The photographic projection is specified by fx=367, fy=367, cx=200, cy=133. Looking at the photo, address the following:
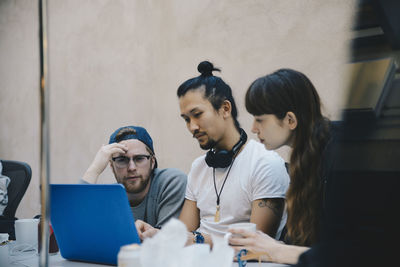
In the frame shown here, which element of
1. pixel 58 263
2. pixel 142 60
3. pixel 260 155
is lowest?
pixel 58 263

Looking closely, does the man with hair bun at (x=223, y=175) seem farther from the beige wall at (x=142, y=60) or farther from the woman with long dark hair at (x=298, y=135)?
the beige wall at (x=142, y=60)

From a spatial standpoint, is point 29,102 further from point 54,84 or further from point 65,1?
point 65,1

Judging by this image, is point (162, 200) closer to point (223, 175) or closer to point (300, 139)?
point (223, 175)

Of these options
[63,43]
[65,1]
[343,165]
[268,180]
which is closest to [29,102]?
[63,43]

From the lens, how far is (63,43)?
3.91 m

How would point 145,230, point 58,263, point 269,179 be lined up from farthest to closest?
point 269,179 → point 145,230 → point 58,263

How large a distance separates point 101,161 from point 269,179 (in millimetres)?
912

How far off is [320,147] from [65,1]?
11.4 ft

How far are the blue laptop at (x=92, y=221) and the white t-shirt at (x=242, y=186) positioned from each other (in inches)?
28.2

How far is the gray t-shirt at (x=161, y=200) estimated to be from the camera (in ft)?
6.30

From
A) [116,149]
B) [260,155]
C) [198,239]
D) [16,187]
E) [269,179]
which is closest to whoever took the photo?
[198,239]

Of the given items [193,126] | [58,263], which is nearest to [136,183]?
[193,126]

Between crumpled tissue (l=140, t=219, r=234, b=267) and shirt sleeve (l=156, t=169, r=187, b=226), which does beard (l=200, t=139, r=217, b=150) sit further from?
crumpled tissue (l=140, t=219, r=234, b=267)

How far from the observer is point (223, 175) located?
180 centimetres
